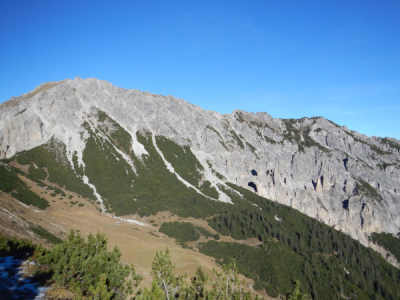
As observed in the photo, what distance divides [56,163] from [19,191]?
47706 mm

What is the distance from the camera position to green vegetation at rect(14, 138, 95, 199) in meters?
103

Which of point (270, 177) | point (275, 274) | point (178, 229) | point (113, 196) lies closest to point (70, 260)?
point (178, 229)

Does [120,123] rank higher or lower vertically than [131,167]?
higher

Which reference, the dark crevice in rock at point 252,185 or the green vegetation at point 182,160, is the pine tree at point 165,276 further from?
the dark crevice in rock at point 252,185

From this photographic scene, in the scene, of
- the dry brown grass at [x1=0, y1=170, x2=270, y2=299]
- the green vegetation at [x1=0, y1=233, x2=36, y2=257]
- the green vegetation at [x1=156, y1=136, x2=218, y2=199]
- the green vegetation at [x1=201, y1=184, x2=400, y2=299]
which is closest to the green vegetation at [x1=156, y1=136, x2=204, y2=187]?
the green vegetation at [x1=156, y1=136, x2=218, y2=199]

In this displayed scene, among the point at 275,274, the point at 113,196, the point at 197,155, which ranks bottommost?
the point at 275,274

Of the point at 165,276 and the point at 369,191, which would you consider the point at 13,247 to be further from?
the point at 369,191

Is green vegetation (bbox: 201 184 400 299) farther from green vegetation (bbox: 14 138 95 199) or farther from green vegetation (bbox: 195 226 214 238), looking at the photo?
green vegetation (bbox: 14 138 95 199)

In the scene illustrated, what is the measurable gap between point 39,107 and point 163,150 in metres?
74.3

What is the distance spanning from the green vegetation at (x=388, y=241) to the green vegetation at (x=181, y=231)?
146m

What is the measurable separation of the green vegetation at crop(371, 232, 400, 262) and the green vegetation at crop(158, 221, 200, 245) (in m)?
146

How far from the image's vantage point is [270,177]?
18762 centimetres

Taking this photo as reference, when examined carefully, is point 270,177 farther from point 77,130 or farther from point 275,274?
point 77,130

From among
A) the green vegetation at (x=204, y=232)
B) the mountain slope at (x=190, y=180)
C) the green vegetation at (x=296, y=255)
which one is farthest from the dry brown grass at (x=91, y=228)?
the green vegetation at (x=296, y=255)
